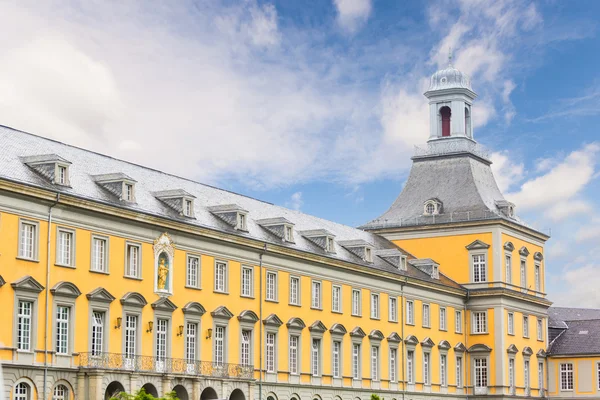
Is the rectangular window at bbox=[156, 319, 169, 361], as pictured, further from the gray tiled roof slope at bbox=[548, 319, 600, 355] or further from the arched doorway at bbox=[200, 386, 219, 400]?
the gray tiled roof slope at bbox=[548, 319, 600, 355]

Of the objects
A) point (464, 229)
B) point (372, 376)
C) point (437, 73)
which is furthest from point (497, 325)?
point (437, 73)

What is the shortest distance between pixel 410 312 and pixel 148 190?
2644cm

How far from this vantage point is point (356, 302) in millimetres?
70875

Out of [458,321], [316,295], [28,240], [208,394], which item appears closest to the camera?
[28,240]

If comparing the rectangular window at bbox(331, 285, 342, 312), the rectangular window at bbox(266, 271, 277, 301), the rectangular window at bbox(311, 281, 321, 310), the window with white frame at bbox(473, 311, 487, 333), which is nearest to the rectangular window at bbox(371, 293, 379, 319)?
the rectangular window at bbox(331, 285, 342, 312)

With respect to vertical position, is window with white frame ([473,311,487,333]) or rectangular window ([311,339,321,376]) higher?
window with white frame ([473,311,487,333])

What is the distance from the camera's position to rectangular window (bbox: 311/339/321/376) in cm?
6594

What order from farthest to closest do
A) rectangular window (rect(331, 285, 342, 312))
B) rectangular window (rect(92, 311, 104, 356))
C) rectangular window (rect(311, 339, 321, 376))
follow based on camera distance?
rectangular window (rect(331, 285, 342, 312)) < rectangular window (rect(311, 339, 321, 376)) < rectangular window (rect(92, 311, 104, 356))

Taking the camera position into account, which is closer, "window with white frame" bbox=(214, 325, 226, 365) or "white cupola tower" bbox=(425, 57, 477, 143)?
"window with white frame" bbox=(214, 325, 226, 365)

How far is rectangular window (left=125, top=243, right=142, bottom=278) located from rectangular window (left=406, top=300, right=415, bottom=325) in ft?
94.3

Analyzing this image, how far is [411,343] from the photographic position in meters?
76.2

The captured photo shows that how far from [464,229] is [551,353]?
14583mm

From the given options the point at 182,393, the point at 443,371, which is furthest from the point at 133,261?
the point at 443,371

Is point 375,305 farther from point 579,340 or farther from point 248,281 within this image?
A: point 579,340
